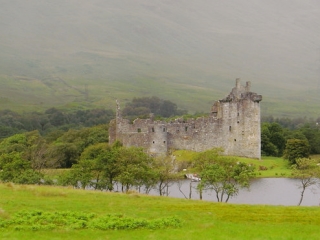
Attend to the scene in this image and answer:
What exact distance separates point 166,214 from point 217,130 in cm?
5336

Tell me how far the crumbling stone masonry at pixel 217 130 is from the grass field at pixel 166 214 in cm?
4462

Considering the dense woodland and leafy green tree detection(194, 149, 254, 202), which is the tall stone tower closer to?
the dense woodland

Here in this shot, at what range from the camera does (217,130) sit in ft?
251

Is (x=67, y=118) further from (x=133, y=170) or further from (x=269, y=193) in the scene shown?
(x=133, y=170)

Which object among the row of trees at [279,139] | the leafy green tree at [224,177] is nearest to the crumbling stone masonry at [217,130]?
the row of trees at [279,139]

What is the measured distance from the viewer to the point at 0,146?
8619 cm

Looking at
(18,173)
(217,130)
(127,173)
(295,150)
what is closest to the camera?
(127,173)

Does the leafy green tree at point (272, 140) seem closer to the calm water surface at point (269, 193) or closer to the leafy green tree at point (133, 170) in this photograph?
the calm water surface at point (269, 193)

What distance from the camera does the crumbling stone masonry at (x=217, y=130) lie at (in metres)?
75.2

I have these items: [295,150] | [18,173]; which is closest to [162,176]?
[18,173]

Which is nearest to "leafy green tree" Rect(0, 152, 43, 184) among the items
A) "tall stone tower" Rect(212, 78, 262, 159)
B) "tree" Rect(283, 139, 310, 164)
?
"tall stone tower" Rect(212, 78, 262, 159)

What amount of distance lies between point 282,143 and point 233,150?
17166 mm

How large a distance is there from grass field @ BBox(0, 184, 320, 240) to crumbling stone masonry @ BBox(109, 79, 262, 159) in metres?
44.6

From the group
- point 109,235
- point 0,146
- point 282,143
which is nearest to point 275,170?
point 282,143
